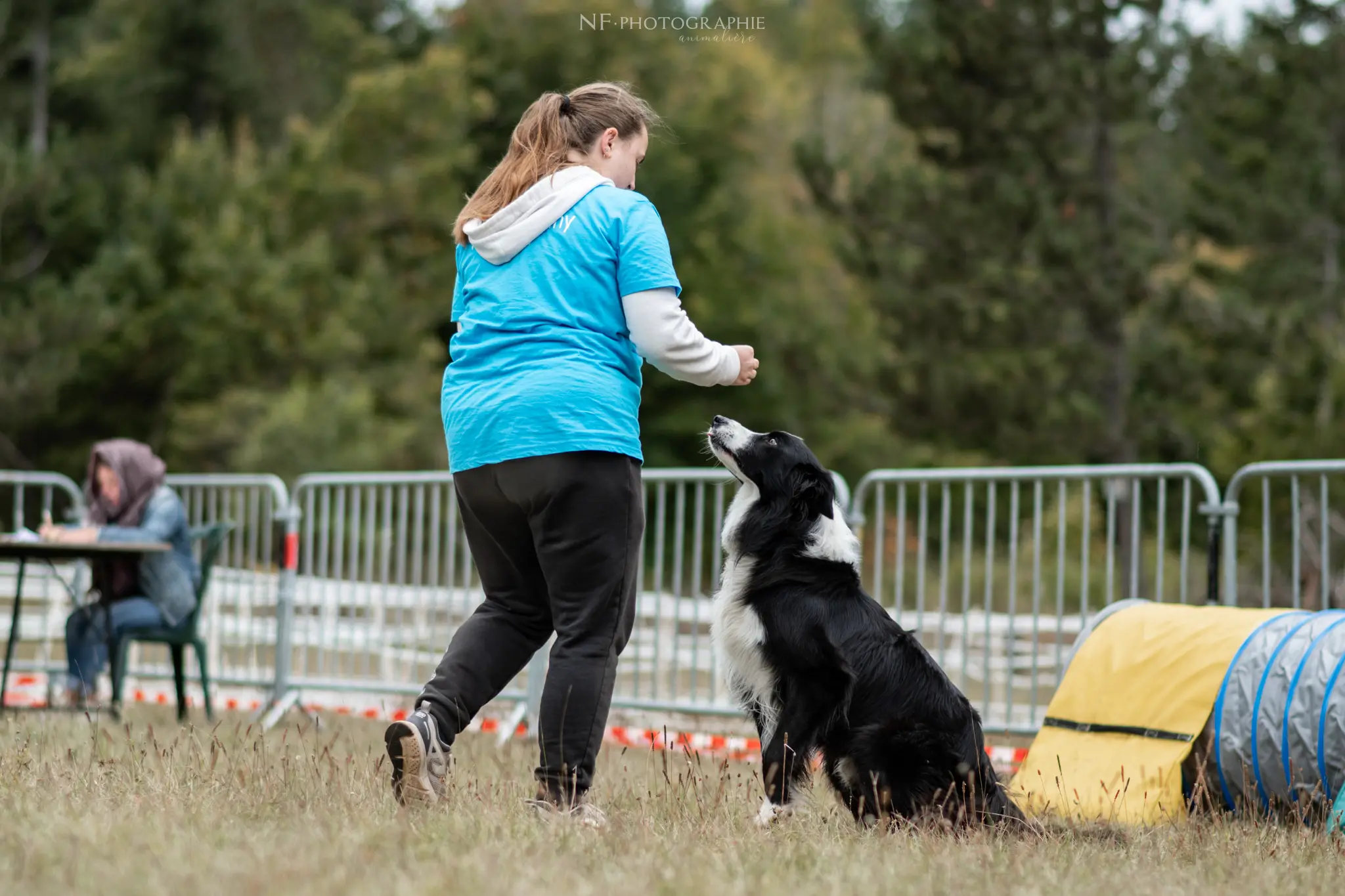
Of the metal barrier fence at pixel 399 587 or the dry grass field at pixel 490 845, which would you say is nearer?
the dry grass field at pixel 490 845

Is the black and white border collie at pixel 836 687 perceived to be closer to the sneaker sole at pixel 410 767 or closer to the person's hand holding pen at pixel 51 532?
the sneaker sole at pixel 410 767

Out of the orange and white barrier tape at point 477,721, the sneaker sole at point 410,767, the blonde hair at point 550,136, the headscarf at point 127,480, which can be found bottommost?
the orange and white barrier tape at point 477,721

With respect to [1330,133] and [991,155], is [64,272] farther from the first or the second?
[1330,133]

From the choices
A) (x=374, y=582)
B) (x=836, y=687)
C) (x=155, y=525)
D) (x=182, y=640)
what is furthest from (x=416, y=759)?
(x=374, y=582)

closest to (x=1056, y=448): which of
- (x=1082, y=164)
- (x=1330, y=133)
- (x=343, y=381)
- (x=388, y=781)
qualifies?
(x=1082, y=164)

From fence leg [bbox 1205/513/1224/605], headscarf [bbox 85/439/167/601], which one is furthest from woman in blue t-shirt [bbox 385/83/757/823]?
headscarf [bbox 85/439/167/601]

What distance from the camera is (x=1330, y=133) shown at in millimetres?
20188

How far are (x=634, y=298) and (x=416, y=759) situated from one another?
51.0 inches

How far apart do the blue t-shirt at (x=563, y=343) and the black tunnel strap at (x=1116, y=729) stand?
2284mm

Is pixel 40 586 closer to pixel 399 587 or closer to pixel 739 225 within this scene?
pixel 399 587

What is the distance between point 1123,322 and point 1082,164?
2.25 meters

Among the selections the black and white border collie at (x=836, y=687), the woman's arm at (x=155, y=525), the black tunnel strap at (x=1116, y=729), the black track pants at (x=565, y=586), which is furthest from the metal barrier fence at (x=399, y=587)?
the black track pants at (x=565, y=586)

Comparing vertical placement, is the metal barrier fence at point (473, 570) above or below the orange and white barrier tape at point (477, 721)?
above

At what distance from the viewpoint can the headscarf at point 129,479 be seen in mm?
7711
